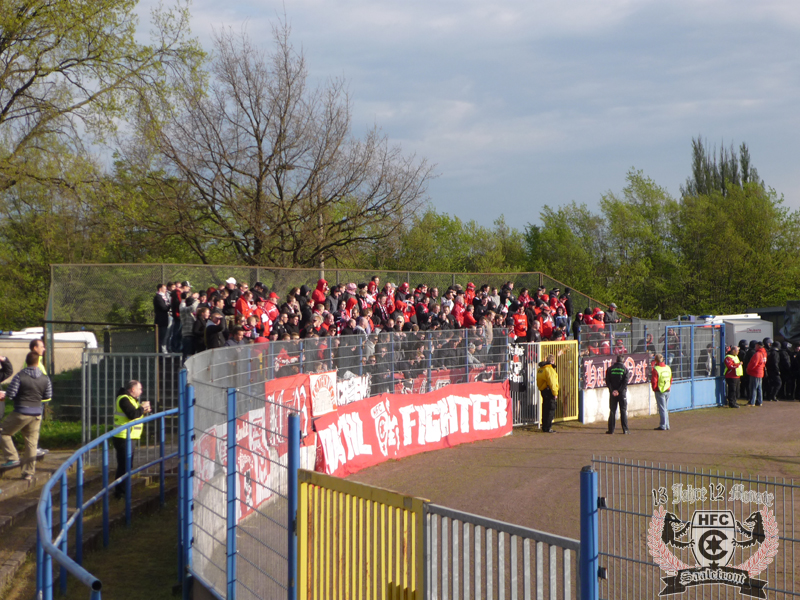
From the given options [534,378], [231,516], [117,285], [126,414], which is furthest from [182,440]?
[534,378]

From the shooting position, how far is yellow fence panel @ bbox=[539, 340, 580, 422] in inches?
762

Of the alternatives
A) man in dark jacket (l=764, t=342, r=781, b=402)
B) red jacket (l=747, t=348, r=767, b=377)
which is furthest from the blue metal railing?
man in dark jacket (l=764, t=342, r=781, b=402)

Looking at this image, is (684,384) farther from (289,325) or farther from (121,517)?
(121,517)

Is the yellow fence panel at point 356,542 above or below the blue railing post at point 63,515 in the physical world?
above

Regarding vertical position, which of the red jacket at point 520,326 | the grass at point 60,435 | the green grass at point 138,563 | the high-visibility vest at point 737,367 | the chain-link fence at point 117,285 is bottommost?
the green grass at point 138,563

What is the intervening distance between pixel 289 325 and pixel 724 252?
42.9 meters

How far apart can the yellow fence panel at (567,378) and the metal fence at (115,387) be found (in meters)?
10.3

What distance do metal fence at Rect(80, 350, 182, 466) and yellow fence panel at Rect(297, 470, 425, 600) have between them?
Answer: 7.47 meters

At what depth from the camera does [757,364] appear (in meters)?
23.4

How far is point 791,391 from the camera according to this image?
25.4m

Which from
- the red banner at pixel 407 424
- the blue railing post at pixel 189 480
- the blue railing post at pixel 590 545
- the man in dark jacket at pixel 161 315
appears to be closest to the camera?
the blue railing post at pixel 590 545

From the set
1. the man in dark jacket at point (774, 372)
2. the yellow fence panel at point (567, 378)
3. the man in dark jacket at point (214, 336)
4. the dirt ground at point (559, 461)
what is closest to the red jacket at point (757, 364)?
the man in dark jacket at point (774, 372)

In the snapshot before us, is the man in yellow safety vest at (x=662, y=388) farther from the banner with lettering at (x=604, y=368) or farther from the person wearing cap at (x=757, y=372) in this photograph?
the person wearing cap at (x=757, y=372)

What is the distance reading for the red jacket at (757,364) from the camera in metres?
23.4
